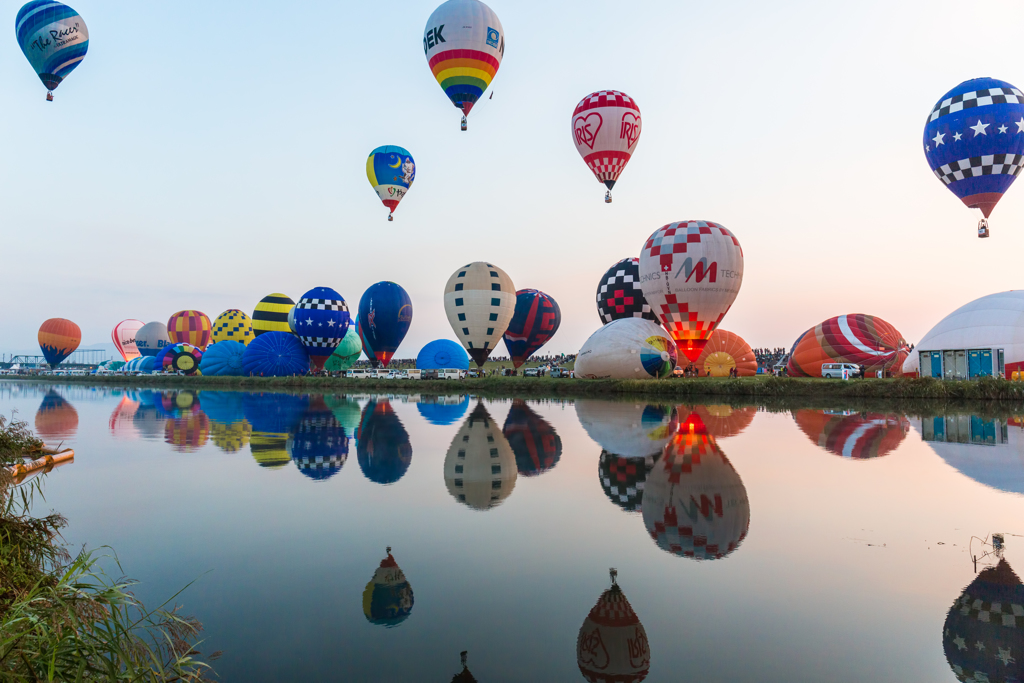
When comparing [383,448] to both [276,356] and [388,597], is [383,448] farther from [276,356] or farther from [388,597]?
[276,356]

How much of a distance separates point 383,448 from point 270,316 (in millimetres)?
30924

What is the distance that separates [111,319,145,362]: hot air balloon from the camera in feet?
203

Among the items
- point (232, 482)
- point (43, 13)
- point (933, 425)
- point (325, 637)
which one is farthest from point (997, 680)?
point (43, 13)

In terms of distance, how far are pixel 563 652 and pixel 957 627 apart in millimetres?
2018

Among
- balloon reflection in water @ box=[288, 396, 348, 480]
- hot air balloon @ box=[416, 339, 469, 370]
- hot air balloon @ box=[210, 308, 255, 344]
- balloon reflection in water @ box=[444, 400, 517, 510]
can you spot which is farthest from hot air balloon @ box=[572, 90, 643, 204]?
hot air balloon @ box=[210, 308, 255, 344]

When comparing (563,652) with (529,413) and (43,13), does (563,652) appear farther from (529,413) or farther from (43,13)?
(43,13)

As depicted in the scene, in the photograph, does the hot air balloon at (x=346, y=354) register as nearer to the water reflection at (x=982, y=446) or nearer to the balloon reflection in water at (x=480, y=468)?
the balloon reflection in water at (x=480, y=468)

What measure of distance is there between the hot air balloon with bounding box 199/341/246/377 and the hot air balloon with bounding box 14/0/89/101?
17.4 m

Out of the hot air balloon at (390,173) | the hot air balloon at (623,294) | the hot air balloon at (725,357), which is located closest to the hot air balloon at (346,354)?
the hot air balloon at (390,173)

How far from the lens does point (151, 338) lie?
2229 inches

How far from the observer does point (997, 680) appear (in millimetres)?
2641

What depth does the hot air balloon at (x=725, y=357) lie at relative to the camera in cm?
2952

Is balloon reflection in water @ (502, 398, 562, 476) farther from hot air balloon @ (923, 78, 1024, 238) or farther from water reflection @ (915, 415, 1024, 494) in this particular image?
hot air balloon @ (923, 78, 1024, 238)

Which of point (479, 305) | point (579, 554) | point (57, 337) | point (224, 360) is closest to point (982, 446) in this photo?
point (579, 554)
